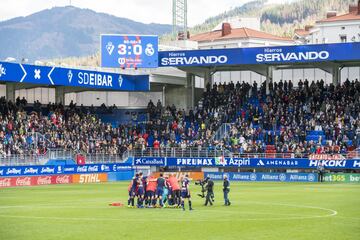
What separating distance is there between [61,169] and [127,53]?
54.8 feet

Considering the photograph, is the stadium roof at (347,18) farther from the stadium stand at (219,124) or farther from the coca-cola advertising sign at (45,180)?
the coca-cola advertising sign at (45,180)

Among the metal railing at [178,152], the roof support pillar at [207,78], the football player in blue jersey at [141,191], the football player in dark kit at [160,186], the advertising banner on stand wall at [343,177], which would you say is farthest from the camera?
the roof support pillar at [207,78]

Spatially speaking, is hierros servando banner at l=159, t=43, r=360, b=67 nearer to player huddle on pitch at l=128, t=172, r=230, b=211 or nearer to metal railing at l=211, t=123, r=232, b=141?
metal railing at l=211, t=123, r=232, b=141

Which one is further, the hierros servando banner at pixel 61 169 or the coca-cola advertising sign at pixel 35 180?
the hierros servando banner at pixel 61 169

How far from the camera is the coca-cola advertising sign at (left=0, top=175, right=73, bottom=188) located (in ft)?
190

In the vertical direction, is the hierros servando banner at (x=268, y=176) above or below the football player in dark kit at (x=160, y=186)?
below

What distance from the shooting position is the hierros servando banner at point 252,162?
6512 centimetres

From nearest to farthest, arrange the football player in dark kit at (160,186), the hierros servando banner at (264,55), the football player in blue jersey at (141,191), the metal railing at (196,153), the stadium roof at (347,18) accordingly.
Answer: the football player in dark kit at (160,186) < the football player in blue jersey at (141,191) < the metal railing at (196,153) < the hierros servando banner at (264,55) < the stadium roof at (347,18)

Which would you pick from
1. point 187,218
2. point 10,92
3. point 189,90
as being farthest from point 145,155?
point 187,218

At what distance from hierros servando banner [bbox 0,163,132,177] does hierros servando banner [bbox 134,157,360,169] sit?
2.58 meters

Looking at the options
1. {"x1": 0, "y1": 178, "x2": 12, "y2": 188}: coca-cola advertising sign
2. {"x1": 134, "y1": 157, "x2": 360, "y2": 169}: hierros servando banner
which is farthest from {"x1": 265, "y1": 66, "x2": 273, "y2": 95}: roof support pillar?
{"x1": 0, "y1": 178, "x2": 12, "y2": 188}: coca-cola advertising sign

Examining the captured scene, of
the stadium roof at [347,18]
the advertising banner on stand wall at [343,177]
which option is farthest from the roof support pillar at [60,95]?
the stadium roof at [347,18]

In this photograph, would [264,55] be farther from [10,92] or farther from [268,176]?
[10,92]

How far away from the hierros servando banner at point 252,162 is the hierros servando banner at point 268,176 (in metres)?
0.65
